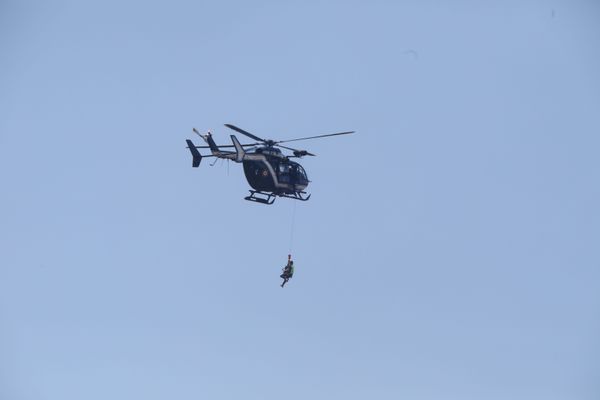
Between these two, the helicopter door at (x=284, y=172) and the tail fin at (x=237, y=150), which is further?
the helicopter door at (x=284, y=172)

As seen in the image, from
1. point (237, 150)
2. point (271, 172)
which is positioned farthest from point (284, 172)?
point (237, 150)

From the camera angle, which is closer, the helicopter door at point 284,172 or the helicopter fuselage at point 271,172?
the helicopter fuselage at point 271,172

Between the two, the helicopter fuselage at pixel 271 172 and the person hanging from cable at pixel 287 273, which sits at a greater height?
the helicopter fuselage at pixel 271 172

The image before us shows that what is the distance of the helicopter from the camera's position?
276ft

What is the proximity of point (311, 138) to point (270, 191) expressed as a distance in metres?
4.48

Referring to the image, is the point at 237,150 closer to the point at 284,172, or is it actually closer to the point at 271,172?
the point at 271,172

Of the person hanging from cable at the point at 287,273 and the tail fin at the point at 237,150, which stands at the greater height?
the tail fin at the point at 237,150

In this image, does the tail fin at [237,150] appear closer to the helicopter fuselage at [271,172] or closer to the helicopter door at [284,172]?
the helicopter fuselage at [271,172]

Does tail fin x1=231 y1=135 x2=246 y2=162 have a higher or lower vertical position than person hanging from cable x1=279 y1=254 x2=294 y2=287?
higher

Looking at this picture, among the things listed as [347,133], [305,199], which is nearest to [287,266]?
[305,199]

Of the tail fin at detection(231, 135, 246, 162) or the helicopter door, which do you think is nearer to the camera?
the tail fin at detection(231, 135, 246, 162)

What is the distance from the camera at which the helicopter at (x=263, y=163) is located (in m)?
84.1

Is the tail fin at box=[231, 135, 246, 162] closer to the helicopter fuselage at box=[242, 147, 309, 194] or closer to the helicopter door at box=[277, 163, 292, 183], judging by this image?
the helicopter fuselage at box=[242, 147, 309, 194]

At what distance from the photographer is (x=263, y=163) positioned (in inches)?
3319
